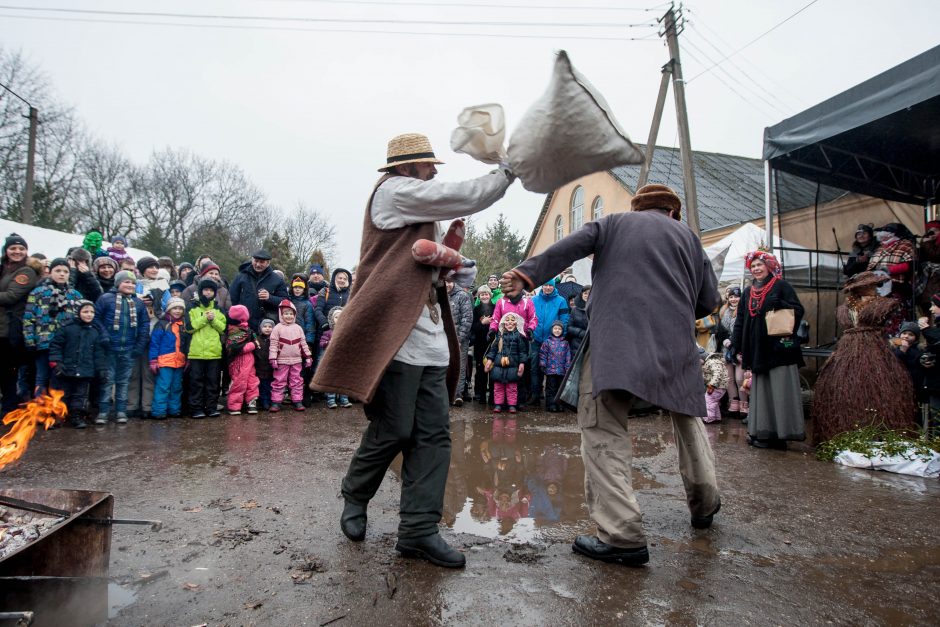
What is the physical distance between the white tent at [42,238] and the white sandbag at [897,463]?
1083 centimetres

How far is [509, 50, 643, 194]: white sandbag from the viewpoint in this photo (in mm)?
2500

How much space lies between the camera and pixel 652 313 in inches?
117

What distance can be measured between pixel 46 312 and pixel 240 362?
2114 mm

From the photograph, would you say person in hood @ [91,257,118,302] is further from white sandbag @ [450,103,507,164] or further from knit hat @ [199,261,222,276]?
white sandbag @ [450,103,507,164]

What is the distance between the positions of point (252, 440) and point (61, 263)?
3193 millimetres

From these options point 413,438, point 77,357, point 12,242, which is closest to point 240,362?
point 77,357

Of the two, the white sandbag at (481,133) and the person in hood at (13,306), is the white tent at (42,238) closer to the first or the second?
the person in hood at (13,306)

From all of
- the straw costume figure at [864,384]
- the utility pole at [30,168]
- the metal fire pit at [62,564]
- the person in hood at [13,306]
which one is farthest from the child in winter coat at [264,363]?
the utility pole at [30,168]

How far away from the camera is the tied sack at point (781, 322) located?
18.0 ft

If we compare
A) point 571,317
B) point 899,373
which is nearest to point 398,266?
point 899,373

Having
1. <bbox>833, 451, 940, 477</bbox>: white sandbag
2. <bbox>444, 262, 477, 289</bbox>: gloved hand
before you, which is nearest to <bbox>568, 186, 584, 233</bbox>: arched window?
<bbox>833, 451, 940, 477</bbox>: white sandbag

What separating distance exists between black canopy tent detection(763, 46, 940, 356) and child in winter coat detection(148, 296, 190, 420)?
8014 millimetres

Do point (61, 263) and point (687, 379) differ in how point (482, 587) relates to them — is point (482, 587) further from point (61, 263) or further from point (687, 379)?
point (61, 263)

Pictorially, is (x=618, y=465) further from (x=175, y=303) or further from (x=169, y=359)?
(x=175, y=303)
